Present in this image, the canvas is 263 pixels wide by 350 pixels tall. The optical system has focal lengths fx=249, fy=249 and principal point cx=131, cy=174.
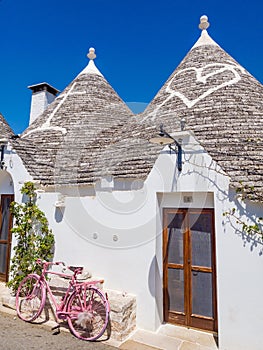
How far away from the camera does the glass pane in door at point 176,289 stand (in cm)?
815

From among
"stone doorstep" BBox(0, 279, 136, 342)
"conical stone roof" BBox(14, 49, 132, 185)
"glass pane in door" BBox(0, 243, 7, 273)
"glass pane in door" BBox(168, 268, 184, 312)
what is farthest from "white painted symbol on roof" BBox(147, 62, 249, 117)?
"glass pane in door" BBox(0, 243, 7, 273)

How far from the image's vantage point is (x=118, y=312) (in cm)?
736

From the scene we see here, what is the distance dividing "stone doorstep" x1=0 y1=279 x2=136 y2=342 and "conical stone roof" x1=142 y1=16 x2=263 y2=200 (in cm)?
487

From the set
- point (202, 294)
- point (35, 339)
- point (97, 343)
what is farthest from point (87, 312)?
point (202, 294)

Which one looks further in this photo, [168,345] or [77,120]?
[77,120]

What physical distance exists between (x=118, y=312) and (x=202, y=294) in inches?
106

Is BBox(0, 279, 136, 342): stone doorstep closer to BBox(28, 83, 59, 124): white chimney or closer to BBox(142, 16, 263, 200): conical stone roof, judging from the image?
BBox(142, 16, 263, 200): conical stone roof

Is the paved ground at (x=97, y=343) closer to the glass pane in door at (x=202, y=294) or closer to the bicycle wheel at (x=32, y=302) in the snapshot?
the bicycle wheel at (x=32, y=302)

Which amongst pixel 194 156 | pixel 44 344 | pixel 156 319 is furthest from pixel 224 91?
pixel 44 344

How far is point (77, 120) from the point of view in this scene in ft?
51.6

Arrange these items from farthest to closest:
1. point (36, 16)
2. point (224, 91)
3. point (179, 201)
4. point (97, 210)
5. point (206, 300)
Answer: point (224, 91)
point (36, 16)
point (97, 210)
point (179, 201)
point (206, 300)

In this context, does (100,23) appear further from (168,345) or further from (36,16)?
(168,345)

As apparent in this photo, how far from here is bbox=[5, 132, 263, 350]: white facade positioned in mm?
6664

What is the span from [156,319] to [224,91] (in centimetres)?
1027
